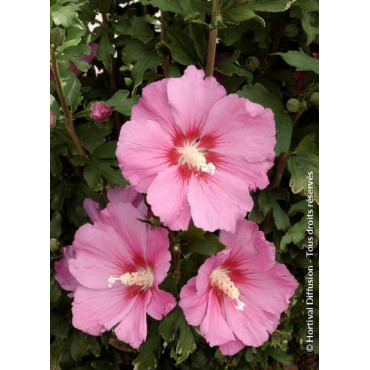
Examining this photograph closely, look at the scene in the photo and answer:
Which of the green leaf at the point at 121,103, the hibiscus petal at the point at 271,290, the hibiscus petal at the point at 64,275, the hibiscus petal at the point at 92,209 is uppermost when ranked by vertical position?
the green leaf at the point at 121,103

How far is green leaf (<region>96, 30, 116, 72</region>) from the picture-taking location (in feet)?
3.04

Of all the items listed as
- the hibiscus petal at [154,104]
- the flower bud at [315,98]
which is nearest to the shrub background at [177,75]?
the flower bud at [315,98]

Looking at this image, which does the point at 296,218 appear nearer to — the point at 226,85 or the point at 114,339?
the point at 226,85

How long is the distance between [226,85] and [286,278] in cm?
34

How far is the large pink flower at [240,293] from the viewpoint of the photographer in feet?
2.57

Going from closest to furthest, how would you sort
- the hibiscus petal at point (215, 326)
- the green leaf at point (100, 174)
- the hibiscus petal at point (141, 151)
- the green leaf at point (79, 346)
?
the hibiscus petal at point (141, 151)
the hibiscus petal at point (215, 326)
the green leaf at point (100, 174)
the green leaf at point (79, 346)

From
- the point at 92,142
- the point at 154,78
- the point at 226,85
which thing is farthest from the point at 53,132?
the point at 226,85

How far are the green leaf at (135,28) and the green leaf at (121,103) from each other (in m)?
0.11

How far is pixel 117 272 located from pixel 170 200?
0.20 meters

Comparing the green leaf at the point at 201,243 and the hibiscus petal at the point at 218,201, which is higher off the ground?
the hibiscus petal at the point at 218,201

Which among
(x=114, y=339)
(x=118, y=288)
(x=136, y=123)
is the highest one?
(x=136, y=123)

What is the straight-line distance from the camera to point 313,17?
0.84 m

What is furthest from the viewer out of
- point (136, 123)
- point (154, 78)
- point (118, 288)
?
point (154, 78)

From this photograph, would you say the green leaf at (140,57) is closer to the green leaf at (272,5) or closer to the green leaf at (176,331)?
the green leaf at (272,5)
